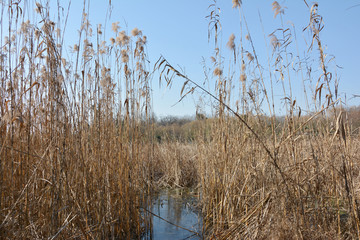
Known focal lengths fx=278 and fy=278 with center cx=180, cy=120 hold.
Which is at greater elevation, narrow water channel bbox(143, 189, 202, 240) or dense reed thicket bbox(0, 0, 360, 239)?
dense reed thicket bbox(0, 0, 360, 239)

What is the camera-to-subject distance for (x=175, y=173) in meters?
5.21

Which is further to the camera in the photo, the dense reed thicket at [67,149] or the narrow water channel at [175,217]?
the narrow water channel at [175,217]

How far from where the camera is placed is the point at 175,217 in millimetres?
3473

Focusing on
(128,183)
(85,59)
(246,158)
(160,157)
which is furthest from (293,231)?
(160,157)

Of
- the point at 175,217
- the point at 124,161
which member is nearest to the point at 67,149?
the point at 124,161

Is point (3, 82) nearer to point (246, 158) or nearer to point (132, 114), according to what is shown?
point (132, 114)

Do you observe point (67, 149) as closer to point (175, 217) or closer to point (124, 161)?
point (124, 161)

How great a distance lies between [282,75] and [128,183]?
5.18ft

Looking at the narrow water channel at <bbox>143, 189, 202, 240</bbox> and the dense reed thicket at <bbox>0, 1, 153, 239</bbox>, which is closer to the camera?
the dense reed thicket at <bbox>0, 1, 153, 239</bbox>

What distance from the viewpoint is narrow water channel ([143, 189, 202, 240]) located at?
285 centimetres

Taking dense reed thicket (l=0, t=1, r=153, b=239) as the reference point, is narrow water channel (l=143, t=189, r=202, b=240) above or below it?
below

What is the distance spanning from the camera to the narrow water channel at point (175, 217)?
285cm

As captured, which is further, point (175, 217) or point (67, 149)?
point (175, 217)

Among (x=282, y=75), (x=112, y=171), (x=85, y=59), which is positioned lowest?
(x=112, y=171)
